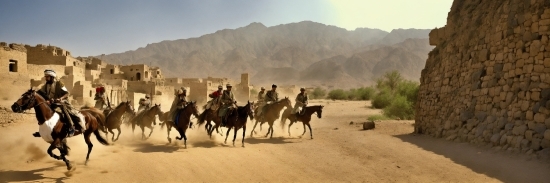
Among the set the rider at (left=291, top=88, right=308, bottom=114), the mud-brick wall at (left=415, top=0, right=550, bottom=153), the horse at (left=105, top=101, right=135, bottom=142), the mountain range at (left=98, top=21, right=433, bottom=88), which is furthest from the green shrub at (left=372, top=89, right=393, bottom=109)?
the mountain range at (left=98, top=21, right=433, bottom=88)

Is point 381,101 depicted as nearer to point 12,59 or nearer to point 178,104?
point 178,104

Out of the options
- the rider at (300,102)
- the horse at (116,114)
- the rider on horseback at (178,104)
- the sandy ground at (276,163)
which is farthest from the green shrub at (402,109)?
the horse at (116,114)

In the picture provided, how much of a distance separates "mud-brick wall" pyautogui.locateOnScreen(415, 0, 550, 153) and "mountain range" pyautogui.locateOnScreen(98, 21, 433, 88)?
89.7 m

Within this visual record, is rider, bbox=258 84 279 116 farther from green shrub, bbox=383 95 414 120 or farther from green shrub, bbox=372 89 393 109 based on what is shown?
green shrub, bbox=372 89 393 109

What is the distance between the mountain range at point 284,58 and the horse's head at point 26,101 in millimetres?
98815

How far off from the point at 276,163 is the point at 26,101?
537 cm

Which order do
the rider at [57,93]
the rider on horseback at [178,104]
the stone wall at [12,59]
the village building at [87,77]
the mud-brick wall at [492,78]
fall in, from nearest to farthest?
the rider at [57,93], the mud-brick wall at [492,78], the rider on horseback at [178,104], the stone wall at [12,59], the village building at [87,77]

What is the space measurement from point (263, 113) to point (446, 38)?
8.02m

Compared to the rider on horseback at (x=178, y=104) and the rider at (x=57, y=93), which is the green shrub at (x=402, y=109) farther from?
the rider at (x=57, y=93)

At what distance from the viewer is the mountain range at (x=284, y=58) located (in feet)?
379

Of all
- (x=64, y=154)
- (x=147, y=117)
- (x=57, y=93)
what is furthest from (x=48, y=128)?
(x=147, y=117)

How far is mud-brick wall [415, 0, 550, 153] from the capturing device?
8.99 m

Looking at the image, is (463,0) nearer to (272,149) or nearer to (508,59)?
(508,59)

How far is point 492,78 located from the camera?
10797 millimetres
